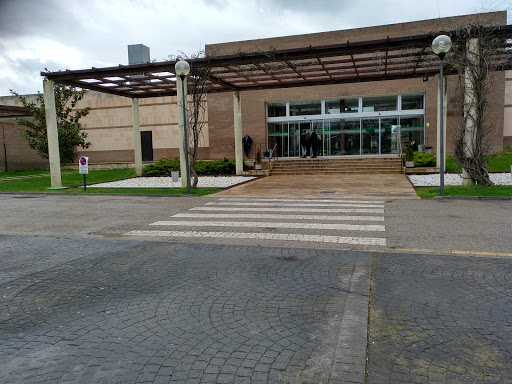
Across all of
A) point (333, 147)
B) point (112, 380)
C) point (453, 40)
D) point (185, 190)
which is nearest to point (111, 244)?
point (112, 380)

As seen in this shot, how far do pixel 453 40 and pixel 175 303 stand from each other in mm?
13986

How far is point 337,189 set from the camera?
15992mm

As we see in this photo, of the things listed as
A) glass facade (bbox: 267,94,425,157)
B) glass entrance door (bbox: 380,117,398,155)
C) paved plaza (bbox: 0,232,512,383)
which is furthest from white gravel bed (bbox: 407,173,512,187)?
paved plaza (bbox: 0,232,512,383)

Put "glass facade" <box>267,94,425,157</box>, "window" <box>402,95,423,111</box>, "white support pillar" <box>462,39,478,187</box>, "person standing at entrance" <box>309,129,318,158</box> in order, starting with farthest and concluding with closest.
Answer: "glass facade" <box>267,94,425,157</box>, "window" <box>402,95,423,111</box>, "person standing at entrance" <box>309,129,318,158</box>, "white support pillar" <box>462,39,478,187</box>

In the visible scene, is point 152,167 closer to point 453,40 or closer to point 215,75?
point 215,75

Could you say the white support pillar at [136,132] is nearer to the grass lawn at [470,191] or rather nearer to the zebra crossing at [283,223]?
the zebra crossing at [283,223]

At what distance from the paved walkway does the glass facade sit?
873 centimetres

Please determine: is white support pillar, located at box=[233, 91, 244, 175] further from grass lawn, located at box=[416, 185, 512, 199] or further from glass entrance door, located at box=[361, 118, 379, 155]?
grass lawn, located at box=[416, 185, 512, 199]

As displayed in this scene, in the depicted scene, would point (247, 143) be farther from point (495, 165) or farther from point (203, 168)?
point (495, 165)

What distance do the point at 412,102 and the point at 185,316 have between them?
26.9 m

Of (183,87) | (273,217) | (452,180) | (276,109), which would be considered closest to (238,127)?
(276,109)

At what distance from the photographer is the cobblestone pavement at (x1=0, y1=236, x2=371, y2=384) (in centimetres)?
324

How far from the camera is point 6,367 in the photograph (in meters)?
3.33

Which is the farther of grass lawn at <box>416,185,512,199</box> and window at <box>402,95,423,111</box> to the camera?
window at <box>402,95,423,111</box>
